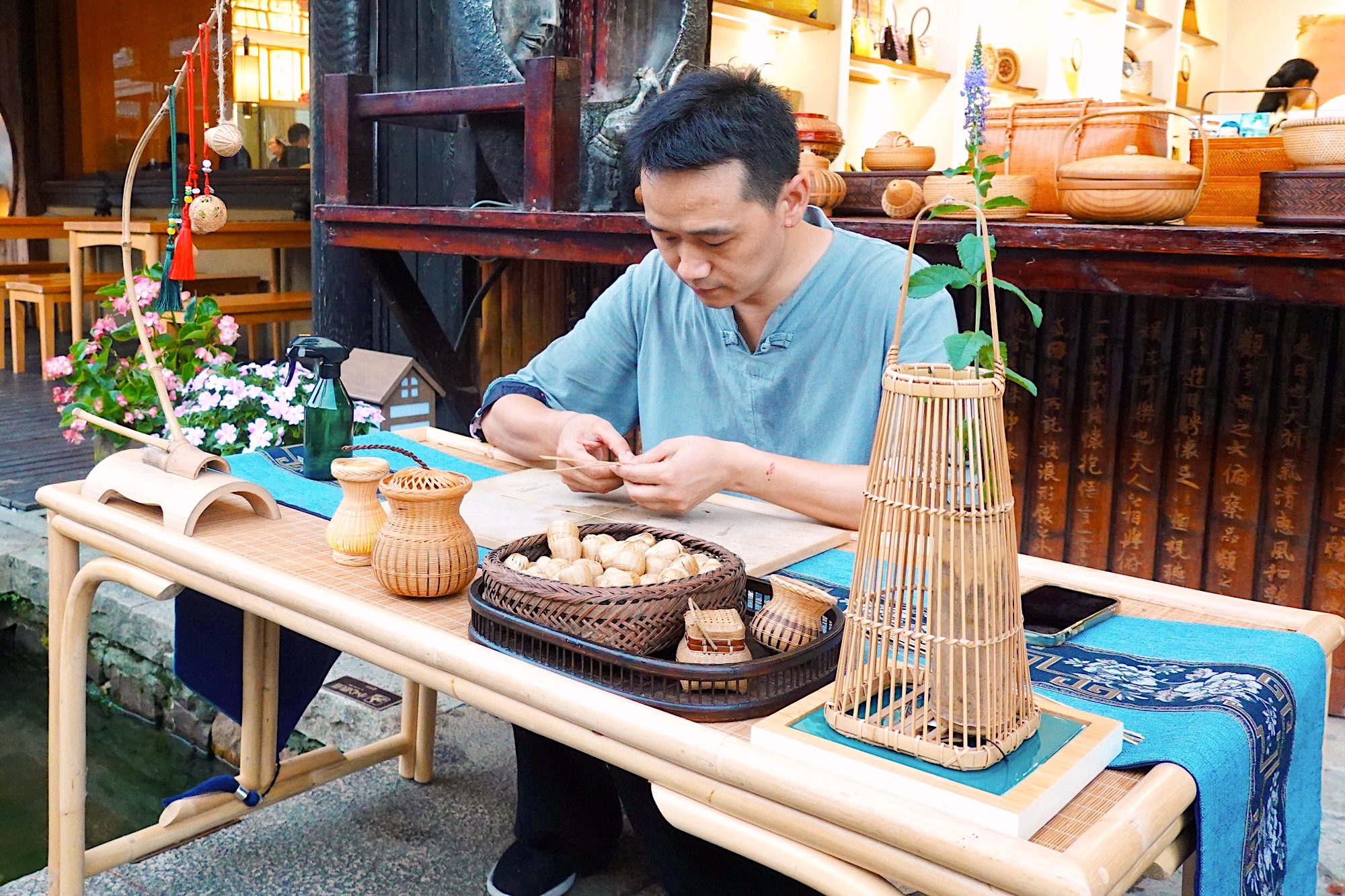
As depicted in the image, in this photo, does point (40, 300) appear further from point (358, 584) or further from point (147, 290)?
point (358, 584)

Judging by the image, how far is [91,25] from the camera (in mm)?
8477

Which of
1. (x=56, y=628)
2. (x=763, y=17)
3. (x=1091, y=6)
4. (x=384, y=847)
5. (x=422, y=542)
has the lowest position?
(x=384, y=847)

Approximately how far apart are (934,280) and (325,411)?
1.12 metres

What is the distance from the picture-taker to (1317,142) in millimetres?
2037

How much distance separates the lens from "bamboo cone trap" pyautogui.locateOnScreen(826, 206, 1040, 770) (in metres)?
0.89

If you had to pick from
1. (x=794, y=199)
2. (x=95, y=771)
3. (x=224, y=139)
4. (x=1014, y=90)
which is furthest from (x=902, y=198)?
(x=1014, y=90)

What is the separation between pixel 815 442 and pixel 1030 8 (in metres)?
4.45

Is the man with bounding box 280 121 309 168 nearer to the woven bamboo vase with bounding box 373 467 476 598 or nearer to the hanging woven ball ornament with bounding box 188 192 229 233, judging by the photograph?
the hanging woven ball ornament with bounding box 188 192 229 233

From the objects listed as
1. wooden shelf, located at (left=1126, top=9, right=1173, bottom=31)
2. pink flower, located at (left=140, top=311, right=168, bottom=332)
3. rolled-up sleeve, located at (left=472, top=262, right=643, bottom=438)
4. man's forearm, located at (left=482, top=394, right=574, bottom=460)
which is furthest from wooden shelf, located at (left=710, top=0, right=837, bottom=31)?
man's forearm, located at (left=482, top=394, right=574, bottom=460)

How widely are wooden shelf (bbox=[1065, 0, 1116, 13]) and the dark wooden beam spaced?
3.69 m

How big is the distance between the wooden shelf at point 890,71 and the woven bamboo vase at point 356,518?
161 inches

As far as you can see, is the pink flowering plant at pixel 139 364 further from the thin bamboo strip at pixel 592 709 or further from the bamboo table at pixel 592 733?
the thin bamboo strip at pixel 592 709

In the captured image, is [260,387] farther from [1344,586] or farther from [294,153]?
[294,153]

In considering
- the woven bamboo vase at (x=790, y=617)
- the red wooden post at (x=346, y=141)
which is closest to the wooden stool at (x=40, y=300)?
the red wooden post at (x=346, y=141)
